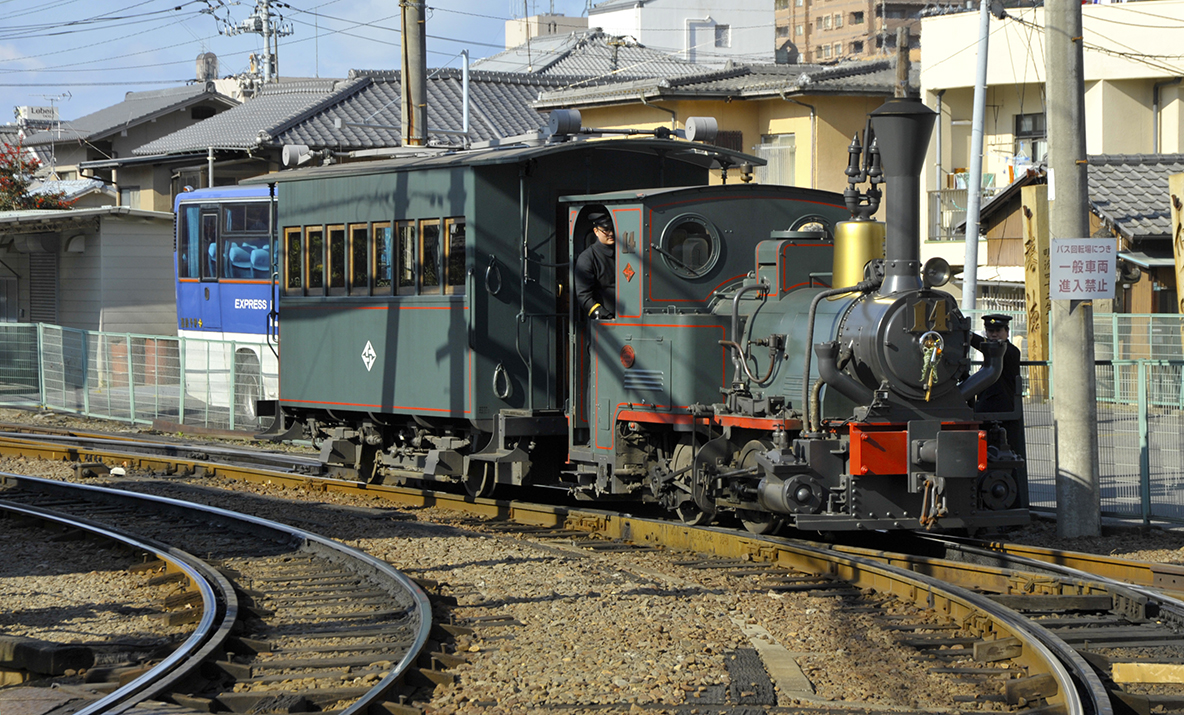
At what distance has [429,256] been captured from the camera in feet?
40.8

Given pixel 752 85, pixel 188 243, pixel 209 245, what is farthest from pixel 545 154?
pixel 752 85


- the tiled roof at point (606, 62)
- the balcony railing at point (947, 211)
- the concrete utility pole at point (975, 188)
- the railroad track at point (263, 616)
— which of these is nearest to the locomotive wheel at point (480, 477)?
the railroad track at point (263, 616)

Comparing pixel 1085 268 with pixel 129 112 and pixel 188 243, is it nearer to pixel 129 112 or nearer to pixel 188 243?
pixel 188 243

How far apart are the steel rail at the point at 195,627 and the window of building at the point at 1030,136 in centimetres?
2360

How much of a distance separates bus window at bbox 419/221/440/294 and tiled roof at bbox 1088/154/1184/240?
12.9 metres

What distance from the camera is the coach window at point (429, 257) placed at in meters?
12.3

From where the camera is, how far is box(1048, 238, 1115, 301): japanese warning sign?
10.6 metres

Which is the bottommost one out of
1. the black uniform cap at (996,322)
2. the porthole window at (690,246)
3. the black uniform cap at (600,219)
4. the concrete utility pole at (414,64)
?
the black uniform cap at (996,322)

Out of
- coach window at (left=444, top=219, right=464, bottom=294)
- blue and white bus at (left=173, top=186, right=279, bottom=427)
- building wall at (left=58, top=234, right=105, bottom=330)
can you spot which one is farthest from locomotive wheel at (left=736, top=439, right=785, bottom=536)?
building wall at (left=58, top=234, right=105, bottom=330)

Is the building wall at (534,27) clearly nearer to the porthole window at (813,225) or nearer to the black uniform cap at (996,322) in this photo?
the porthole window at (813,225)

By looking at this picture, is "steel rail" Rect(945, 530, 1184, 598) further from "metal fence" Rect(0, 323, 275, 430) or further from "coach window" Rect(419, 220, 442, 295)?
"metal fence" Rect(0, 323, 275, 430)

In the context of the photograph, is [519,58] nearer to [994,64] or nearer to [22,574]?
[994,64]

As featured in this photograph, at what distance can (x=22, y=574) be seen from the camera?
1013 cm

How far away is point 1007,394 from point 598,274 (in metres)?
3.41
